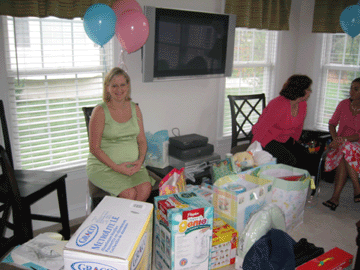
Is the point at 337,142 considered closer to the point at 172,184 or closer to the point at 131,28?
the point at 172,184

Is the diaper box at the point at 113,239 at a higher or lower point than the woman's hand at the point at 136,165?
higher

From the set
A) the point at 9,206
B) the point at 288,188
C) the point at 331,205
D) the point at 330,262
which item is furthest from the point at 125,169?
the point at 331,205

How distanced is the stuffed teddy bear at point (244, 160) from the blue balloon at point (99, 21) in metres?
1.31

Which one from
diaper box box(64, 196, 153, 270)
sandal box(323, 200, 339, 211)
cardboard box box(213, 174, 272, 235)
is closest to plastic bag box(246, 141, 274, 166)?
cardboard box box(213, 174, 272, 235)

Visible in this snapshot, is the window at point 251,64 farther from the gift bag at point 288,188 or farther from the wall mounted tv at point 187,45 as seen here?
the gift bag at point 288,188

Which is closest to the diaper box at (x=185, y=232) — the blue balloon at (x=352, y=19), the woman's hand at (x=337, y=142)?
the woman's hand at (x=337, y=142)

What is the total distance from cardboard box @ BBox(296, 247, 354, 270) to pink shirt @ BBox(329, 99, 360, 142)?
1618mm

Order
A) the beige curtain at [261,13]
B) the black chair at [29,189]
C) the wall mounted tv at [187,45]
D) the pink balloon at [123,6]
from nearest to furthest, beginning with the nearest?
the black chair at [29,189], the pink balloon at [123,6], the wall mounted tv at [187,45], the beige curtain at [261,13]

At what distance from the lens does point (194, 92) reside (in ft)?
10.6

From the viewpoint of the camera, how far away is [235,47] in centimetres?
350

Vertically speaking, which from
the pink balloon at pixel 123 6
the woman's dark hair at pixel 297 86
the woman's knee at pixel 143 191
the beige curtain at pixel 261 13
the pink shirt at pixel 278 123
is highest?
the beige curtain at pixel 261 13

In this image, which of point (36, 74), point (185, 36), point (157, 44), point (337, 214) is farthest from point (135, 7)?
point (337, 214)

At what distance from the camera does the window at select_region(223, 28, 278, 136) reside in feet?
11.6

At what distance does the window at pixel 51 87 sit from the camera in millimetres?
2270
